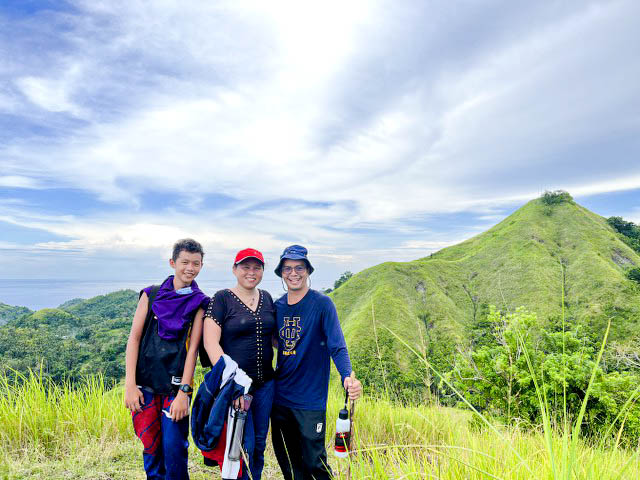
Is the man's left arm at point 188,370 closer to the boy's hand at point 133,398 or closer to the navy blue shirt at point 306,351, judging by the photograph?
the boy's hand at point 133,398

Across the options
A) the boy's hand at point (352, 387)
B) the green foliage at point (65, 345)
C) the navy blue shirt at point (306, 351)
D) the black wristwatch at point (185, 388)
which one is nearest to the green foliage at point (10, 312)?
the green foliage at point (65, 345)

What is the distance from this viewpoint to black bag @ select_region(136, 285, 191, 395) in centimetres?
331

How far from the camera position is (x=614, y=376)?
1611 cm

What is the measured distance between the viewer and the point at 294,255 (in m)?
3.37

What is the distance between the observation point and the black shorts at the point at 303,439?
3.25 metres

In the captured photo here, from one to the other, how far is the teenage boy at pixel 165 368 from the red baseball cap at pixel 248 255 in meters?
0.50

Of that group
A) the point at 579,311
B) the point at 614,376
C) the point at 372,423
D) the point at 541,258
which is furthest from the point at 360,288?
the point at 372,423

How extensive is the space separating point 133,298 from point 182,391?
113 meters

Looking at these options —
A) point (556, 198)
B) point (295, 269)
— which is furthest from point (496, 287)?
point (295, 269)

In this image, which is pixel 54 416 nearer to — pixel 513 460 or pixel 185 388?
pixel 185 388

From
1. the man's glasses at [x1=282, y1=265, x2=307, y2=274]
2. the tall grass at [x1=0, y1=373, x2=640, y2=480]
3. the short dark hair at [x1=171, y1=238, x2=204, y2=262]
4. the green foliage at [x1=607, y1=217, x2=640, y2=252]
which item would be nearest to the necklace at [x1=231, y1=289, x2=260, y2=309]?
the man's glasses at [x1=282, y1=265, x2=307, y2=274]

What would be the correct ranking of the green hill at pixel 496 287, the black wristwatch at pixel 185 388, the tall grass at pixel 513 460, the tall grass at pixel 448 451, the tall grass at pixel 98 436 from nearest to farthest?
the tall grass at pixel 513 460, the tall grass at pixel 448 451, the black wristwatch at pixel 185 388, the tall grass at pixel 98 436, the green hill at pixel 496 287

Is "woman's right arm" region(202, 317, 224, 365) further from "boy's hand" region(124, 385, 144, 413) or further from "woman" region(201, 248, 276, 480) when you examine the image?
"boy's hand" region(124, 385, 144, 413)

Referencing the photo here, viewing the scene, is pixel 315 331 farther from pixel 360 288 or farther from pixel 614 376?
pixel 360 288
